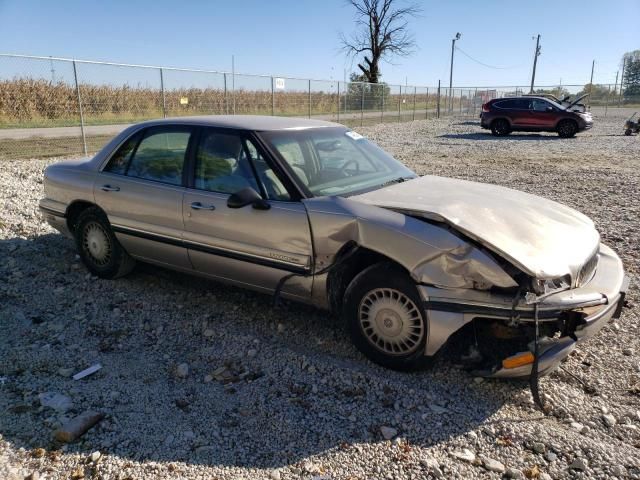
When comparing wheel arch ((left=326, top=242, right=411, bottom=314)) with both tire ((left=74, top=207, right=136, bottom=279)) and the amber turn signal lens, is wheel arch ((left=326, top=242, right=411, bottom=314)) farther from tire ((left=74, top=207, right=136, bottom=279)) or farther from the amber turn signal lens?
tire ((left=74, top=207, right=136, bottom=279))

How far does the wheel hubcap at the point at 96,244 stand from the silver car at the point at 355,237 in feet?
0.05

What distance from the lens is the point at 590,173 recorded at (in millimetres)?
11586

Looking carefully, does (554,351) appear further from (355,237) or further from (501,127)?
(501,127)

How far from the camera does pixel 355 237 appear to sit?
Result: 3357 mm

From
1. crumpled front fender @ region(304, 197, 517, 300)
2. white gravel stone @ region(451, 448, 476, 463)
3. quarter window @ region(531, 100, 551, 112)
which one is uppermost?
quarter window @ region(531, 100, 551, 112)

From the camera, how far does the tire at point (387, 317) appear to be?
10.6 ft

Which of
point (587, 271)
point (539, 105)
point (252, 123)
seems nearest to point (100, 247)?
point (252, 123)

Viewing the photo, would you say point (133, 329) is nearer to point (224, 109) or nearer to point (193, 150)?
point (193, 150)

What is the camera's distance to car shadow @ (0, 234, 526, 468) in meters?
2.78

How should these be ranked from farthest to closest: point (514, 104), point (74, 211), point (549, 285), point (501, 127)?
1. point (501, 127)
2. point (514, 104)
3. point (74, 211)
4. point (549, 285)

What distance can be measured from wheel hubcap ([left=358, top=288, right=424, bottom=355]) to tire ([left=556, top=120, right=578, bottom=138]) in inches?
850

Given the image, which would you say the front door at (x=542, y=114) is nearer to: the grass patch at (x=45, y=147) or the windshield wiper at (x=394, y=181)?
the grass patch at (x=45, y=147)

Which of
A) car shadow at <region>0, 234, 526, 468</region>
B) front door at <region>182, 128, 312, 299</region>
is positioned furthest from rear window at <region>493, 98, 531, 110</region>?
front door at <region>182, 128, 312, 299</region>

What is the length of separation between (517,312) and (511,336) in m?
0.24
